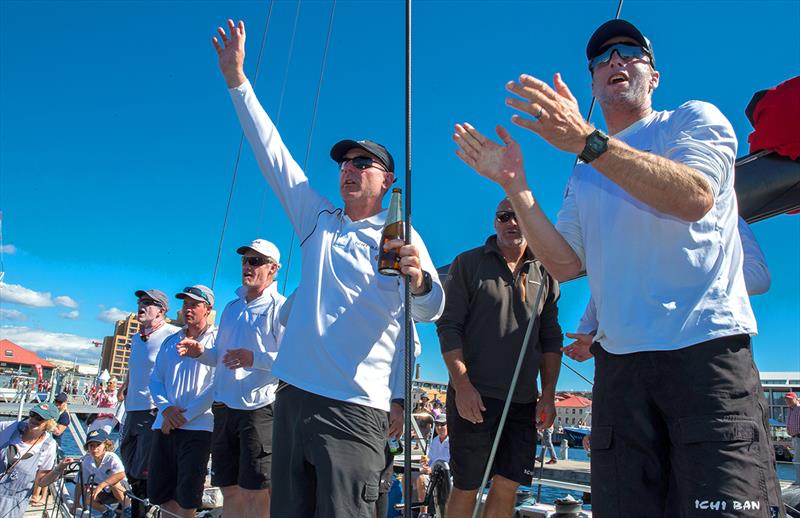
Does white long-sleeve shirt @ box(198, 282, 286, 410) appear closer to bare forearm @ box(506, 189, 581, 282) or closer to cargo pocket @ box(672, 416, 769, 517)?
bare forearm @ box(506, 189, 581, 282)

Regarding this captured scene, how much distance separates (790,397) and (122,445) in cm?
996

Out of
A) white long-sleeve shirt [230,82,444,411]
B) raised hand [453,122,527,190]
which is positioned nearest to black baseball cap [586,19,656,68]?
raised hand [453,122,527,190]

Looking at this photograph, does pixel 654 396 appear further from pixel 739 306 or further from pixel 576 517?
pixel 576 517

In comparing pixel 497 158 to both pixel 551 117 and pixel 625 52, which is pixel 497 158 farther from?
pixel 625 52

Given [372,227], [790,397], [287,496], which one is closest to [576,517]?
[287,496]

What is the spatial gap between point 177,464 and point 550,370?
286cm

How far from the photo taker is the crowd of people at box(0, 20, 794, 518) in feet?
5.00

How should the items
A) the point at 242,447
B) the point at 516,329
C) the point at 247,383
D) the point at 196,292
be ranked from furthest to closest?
1. the point at 196,292
2. the point at 247,383
3. the point at 242,447
4. the point at 516,329

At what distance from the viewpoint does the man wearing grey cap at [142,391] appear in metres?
4.97

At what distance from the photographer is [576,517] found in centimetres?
324

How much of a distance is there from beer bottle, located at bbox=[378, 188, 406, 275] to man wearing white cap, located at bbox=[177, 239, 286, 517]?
1516mm

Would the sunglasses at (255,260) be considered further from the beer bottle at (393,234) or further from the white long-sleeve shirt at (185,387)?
the beer bottle at (393,234)

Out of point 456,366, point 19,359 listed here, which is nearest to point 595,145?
point 456,366

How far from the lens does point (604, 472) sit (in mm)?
1667
